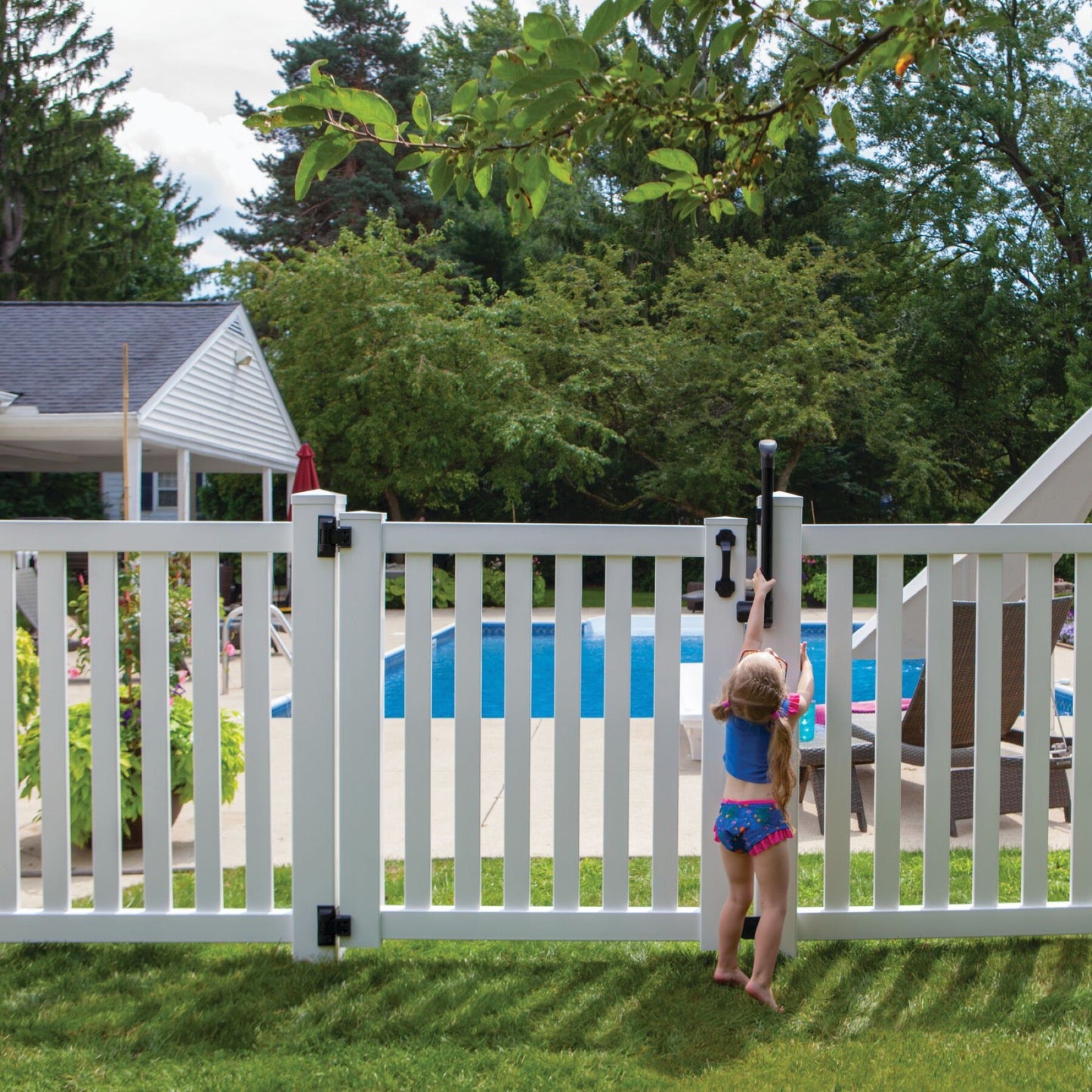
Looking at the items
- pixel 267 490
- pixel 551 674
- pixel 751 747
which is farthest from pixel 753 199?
pixel 267 490

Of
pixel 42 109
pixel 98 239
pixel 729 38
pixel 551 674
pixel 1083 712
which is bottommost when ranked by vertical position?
pixel 551 674

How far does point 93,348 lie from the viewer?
1320 cm

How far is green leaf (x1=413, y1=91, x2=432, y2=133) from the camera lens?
1947mm

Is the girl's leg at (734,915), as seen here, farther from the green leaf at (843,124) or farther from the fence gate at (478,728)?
the green leaf at (843,124)

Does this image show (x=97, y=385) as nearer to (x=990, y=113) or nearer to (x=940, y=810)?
(x=940, y=810)

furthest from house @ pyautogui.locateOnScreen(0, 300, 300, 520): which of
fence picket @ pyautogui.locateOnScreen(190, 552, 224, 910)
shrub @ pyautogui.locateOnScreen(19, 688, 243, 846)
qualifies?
fence picket @ pyautogui.locateOnScreen(190, 552, 224, 910)

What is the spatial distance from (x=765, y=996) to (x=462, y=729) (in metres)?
1.02

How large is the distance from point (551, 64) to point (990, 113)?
73.1 ft

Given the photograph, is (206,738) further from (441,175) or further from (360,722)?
(441,175)

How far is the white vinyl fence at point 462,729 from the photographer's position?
9.51 ft

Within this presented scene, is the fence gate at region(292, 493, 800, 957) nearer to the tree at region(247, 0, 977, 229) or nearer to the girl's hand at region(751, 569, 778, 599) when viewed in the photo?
the girl's hand at region(751, 569, 778, 599)

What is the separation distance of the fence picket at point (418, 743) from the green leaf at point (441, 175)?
1.10 meters

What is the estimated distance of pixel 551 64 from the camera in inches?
73.7

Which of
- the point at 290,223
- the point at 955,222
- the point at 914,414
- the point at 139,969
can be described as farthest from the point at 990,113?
the point at 139,969
